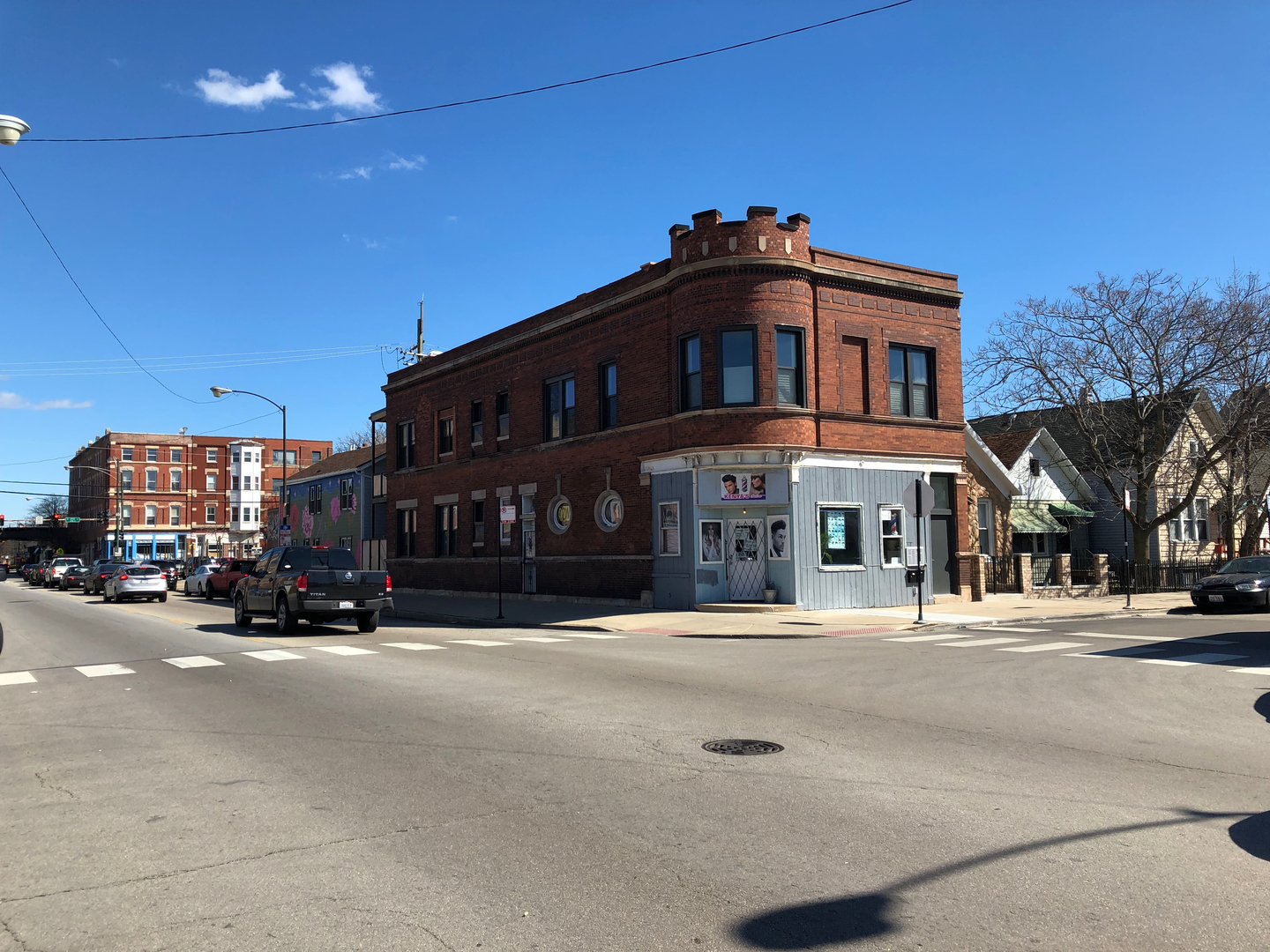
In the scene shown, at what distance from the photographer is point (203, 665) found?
46.7 ft

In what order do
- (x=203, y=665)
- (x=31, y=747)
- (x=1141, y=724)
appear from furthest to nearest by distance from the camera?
(x=203, y=665) → (x=1141, y=724) → (x=31, y=747)

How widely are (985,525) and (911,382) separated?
11479 millimetres

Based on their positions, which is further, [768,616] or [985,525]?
[985,525]

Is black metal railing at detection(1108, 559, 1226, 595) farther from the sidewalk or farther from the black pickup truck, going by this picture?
the black pickup truck

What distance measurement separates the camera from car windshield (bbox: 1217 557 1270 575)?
24.2 m

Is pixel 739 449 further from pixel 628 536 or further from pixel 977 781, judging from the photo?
pixel 977 781

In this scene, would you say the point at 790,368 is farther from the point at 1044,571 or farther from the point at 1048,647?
the point at 1044,571

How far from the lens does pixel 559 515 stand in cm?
2962

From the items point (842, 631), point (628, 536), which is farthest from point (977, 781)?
point (628, 536)

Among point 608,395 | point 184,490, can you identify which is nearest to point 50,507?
point 184,490

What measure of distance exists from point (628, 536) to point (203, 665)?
45.3 ft

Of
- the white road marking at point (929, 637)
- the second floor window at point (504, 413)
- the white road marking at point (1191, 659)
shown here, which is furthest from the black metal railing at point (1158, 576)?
the second floor window at point (504, 413)

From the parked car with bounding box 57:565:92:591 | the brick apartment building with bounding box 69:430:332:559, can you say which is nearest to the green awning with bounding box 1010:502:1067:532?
the parked car with bounding box 57:565:92:591

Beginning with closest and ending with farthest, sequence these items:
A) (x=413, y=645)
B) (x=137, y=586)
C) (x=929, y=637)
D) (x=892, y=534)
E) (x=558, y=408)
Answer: (x=413, y=645) < (x=929, y=637) < (x=892, y=534) < (x=558, y=408) < (x=137, y=586)
